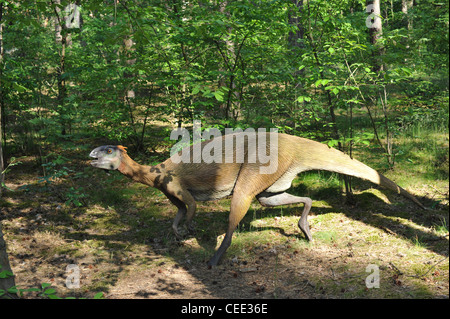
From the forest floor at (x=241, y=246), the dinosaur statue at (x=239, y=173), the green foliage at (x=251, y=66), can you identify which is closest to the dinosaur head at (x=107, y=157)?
the dinosaur statue at (x=239, y=173)

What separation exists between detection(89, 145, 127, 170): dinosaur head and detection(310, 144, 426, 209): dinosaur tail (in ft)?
9.93

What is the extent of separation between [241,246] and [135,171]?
2025mm

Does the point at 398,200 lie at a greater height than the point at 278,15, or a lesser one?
lesser

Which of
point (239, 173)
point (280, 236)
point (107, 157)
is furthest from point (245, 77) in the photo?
point (107, 157)

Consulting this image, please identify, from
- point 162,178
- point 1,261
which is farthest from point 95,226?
point 1,261

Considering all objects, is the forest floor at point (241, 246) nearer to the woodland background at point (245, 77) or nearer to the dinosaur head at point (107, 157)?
the woodland background at point (245, 77)

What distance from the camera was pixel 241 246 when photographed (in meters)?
5.98

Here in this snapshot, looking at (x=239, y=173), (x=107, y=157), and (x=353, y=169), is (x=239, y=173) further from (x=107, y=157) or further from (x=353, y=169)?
(x=107, y=157)

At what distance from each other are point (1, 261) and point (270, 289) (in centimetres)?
307

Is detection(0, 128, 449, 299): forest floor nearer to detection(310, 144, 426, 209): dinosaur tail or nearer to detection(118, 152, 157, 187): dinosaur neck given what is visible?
detection(310, 144, 426, 209): dinosaur tail

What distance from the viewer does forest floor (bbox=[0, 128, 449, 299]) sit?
4734 millimetres

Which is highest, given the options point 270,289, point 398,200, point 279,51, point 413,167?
point 279,51

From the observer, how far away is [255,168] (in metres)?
5.71

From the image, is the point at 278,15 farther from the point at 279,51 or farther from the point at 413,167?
the point at 413,167
